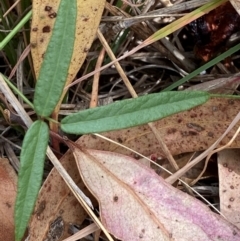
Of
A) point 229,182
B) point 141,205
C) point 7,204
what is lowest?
point 229,182

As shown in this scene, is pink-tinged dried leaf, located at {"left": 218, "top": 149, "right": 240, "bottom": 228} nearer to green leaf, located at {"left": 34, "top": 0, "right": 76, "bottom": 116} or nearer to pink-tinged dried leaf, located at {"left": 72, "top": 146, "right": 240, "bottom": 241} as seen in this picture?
pink-tinged dried leaf, located at {"left": 72, "top": 146, "right": 240, "bottom": 241}

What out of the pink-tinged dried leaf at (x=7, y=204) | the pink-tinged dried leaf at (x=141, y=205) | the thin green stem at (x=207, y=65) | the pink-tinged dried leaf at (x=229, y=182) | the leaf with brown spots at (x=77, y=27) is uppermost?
the leaf with brown spots at (x=77, y=27)

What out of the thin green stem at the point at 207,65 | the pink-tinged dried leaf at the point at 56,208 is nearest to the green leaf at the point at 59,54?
the pink-tinged dried leaf at the point at 56,208

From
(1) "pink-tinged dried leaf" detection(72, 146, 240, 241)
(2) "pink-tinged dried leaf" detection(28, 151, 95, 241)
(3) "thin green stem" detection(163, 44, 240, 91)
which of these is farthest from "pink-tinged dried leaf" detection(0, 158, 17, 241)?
(3) "thin green stem" detection(163, 44, 240, 91)

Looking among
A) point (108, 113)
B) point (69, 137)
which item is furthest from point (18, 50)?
point (108, 113)

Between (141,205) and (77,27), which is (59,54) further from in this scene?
(141,205)

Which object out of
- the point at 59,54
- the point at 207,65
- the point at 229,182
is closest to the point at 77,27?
the point at 59,54

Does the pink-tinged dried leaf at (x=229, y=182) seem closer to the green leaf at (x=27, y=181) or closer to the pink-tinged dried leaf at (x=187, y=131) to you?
the pink-tinged dried leaf at (x=187, y=131)

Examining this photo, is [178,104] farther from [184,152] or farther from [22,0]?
[22,0]
